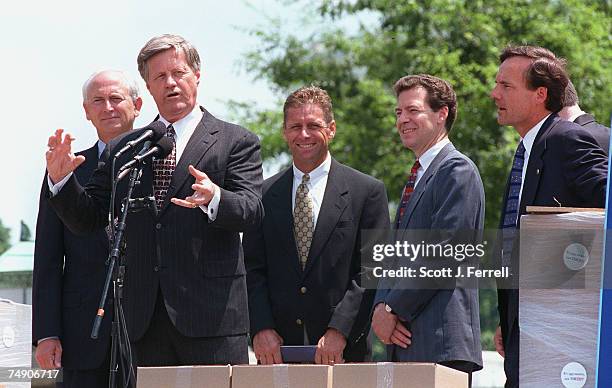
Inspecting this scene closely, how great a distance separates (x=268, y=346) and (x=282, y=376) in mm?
1398

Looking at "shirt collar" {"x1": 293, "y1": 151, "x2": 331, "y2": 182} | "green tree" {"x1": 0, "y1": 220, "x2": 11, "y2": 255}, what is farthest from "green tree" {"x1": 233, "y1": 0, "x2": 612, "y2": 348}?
"shirt collar" {"x1": 293, "y1": 151, "x2": 331, "y2": 182}

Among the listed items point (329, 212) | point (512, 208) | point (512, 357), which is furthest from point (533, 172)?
point (329, 212)

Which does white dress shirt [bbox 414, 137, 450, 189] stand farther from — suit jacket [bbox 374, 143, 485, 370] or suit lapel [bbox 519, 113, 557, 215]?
suit lapel [bbox 519, 113, 557, 215]

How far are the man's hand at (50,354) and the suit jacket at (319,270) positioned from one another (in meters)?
0.88

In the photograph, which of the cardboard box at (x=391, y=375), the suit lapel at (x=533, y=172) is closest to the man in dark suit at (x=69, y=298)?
the cardboard box at (x=391, y=375)

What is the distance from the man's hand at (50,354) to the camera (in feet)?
17.1

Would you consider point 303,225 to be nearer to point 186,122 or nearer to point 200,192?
point 186,122

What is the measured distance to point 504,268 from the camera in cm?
472

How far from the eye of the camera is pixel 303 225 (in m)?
5.54

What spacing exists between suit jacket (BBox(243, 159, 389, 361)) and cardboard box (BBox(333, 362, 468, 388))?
1420 mm

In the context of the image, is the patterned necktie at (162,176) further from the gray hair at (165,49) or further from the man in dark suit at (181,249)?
the gray hair at (165,49)

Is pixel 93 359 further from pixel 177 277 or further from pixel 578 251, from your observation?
pixel 578 251

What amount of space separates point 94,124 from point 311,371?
232 centimetres

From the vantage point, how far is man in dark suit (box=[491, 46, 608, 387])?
4.61 metres
